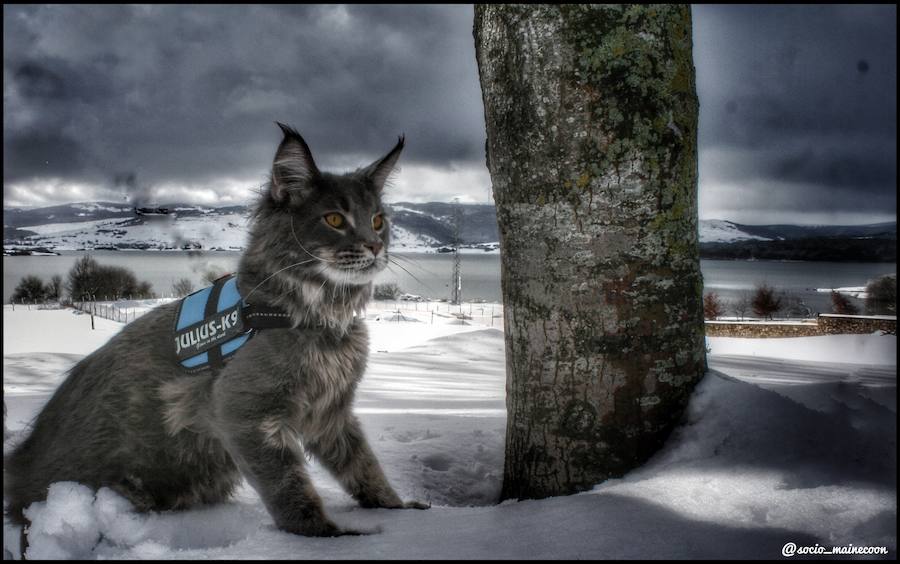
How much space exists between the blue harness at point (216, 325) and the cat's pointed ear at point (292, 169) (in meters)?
0.63

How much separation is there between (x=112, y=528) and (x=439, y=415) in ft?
10.3

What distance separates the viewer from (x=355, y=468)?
10.6 feet

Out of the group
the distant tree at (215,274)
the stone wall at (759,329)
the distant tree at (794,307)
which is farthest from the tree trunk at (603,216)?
the distant tree at (794,307)

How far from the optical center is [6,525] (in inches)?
106

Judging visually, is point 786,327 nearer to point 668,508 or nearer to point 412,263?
point 412,263

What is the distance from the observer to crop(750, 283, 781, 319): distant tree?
34.1 m

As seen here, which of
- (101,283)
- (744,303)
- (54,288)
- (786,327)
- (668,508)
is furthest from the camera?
(744,303)

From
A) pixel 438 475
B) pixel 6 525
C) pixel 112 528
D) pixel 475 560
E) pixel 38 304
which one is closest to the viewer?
pixel 475 560

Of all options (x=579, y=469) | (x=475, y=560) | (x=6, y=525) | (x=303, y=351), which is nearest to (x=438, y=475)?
(x=579, y=469)

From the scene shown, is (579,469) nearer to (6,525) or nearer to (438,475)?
A: (438,475)

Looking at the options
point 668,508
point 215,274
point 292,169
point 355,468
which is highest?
point 292,169

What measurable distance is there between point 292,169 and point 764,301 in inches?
1568

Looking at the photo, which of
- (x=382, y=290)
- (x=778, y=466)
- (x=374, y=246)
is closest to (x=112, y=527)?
(x=374, y=246)

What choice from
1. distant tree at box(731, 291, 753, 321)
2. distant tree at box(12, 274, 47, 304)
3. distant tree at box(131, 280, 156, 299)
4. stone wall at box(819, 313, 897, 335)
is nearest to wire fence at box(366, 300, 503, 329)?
distant tree at box(131, 280, 156, 299)
